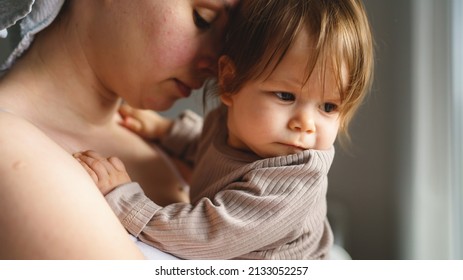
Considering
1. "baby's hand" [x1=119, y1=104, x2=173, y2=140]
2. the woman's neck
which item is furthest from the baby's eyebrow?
"baby's hand" [x1=119, y1=104, x2=173, y2=140]

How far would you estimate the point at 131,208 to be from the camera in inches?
27.3

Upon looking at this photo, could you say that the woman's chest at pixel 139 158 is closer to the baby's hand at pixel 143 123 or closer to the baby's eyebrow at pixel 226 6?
the baby's hand at pixel 143 123

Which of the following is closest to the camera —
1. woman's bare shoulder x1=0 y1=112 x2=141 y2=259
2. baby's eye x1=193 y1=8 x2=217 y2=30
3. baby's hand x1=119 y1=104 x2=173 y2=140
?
woman's bare shoulder x1=0 y1=112 x2=141 y2=259

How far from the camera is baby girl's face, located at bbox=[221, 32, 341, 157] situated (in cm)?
72

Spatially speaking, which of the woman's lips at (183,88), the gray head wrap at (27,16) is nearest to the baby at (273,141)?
the woman's lips at (183,88)

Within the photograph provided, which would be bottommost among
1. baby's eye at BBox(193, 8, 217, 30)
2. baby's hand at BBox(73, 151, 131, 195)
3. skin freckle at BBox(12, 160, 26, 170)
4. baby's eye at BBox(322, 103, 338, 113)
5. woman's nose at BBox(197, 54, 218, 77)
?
baby's hand at BBox(73, 151, 131, 195)

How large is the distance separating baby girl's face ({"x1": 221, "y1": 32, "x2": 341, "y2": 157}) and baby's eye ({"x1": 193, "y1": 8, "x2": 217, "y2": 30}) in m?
0.13

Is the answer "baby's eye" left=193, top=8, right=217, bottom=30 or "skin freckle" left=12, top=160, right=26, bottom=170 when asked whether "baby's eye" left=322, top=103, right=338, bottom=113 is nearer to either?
"baby's eye" left=193, top=8, right=217, bottom=30

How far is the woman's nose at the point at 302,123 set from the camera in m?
0.73

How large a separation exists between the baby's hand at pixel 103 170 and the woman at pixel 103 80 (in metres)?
0.04

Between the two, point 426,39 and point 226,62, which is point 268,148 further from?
point 426,39

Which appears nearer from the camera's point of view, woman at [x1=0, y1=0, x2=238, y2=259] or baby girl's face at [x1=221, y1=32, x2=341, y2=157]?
woman at [x1=0, y1=0, x2=238, y2=259]
